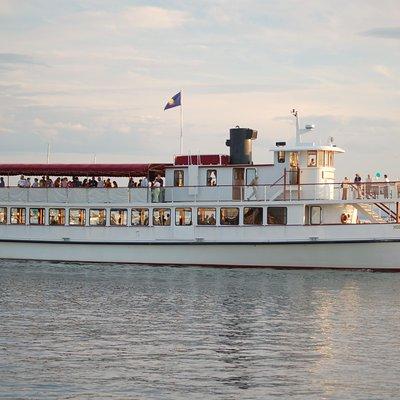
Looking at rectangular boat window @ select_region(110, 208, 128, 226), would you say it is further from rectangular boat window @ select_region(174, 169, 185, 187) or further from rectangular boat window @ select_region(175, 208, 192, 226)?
rectangular boat window @ select_region(174, 169, 185, 187)

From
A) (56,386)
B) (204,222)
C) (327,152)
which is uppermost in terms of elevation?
(327,152)

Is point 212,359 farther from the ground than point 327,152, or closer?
closer

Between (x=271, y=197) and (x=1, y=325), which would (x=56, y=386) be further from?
(x=271, y=197)

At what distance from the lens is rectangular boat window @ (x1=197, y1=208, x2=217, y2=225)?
4953cm

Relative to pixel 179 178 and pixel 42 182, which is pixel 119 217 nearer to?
pixel 179 178

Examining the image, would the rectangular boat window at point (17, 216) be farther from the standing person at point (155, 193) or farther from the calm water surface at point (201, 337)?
the calm water surface at point (201, 337)

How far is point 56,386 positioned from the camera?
70.9 ft

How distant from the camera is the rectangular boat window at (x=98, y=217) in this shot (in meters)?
51.6

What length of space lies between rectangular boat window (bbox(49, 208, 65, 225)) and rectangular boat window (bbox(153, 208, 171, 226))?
554cm

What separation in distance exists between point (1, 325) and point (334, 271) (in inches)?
863

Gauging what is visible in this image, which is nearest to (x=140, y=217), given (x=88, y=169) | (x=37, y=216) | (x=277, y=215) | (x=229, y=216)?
(x=88, y=169)

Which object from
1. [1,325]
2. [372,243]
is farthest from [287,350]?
[372,243]

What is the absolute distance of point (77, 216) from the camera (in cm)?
5219

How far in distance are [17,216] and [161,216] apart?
347 inches
